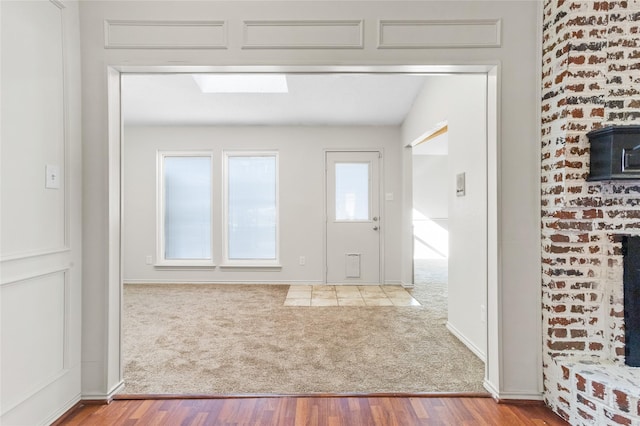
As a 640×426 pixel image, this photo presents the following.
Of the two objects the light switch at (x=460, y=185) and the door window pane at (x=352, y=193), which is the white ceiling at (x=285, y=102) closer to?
the door window pane at (x=352, y=193)

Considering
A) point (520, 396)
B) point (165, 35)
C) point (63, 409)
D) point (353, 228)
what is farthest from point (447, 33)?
point (353, 228)

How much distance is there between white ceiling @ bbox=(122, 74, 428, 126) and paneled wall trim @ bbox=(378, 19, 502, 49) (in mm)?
1636

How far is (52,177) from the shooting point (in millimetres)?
1969

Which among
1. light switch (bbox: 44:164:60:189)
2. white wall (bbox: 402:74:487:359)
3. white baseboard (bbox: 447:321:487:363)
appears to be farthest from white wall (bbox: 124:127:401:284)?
light switch (bbox: 44:164:60:189)

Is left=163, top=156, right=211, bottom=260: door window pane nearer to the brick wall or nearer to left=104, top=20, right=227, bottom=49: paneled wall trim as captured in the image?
left=104, top=20, right=227, bottom=49: paneled wall trim

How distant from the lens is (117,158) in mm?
2279

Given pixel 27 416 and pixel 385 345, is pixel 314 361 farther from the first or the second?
pixel 27 416

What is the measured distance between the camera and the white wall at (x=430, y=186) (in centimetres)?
896

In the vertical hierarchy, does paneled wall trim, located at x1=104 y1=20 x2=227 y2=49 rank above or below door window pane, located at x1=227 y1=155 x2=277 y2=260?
above

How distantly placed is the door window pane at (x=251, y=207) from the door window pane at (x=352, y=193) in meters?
1.03

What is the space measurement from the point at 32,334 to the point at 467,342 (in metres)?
3.00

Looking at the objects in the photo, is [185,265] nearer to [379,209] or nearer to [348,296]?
[348,296]

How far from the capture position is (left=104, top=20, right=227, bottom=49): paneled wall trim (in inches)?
85.7

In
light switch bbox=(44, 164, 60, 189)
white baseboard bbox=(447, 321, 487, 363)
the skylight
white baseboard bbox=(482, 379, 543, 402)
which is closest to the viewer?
light switch bbox=(44, 164, 60, 189)
